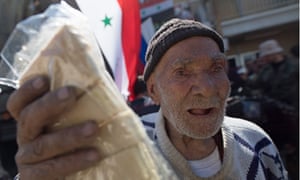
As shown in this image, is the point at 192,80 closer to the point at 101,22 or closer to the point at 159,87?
the point at 159,87

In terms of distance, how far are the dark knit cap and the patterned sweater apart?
8.5 inches

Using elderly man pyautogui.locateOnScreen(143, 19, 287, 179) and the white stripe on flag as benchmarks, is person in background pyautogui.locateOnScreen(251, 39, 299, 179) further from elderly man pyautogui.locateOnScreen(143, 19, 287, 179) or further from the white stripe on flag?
elderly man pyautogui.locateOnScreen(143, 19, 287, 179)

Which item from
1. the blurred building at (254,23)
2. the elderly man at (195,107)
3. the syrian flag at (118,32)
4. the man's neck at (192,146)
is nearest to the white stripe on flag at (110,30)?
the syrian flag at (118,32)

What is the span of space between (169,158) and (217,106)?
9.4 inches

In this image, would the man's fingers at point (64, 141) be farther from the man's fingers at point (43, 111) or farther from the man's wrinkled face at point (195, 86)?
the man's wrinkled face at point (195, 86)

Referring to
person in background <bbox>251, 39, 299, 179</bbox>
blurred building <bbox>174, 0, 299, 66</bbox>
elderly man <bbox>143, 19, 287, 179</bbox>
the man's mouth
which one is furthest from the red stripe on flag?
blurred building <bbox>174, 0, 299, 66</bbox>

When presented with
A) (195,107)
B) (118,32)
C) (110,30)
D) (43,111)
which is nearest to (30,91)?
(43,111)

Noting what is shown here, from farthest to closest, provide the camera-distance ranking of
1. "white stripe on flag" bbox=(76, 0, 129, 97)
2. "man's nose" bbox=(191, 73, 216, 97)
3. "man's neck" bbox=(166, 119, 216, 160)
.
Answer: "white stripe on flag" bbox=(76, 0, 129, 97), "man's neck" bbox=(166, 119, 216, 160), "man's nose" bbox=(191, 73, 216, 97)

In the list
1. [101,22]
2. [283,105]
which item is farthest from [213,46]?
[283,105]

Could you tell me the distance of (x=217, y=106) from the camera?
4.83ft

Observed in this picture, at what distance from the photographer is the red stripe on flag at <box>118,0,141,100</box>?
3172mm

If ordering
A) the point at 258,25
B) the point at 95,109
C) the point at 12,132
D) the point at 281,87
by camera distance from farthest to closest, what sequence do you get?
1. the point at 258,25
2. the point at 281,87
3. the point at 12,132
4. the point at 95,109

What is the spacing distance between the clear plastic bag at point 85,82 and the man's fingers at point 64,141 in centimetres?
2

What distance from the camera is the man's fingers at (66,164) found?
81cm
